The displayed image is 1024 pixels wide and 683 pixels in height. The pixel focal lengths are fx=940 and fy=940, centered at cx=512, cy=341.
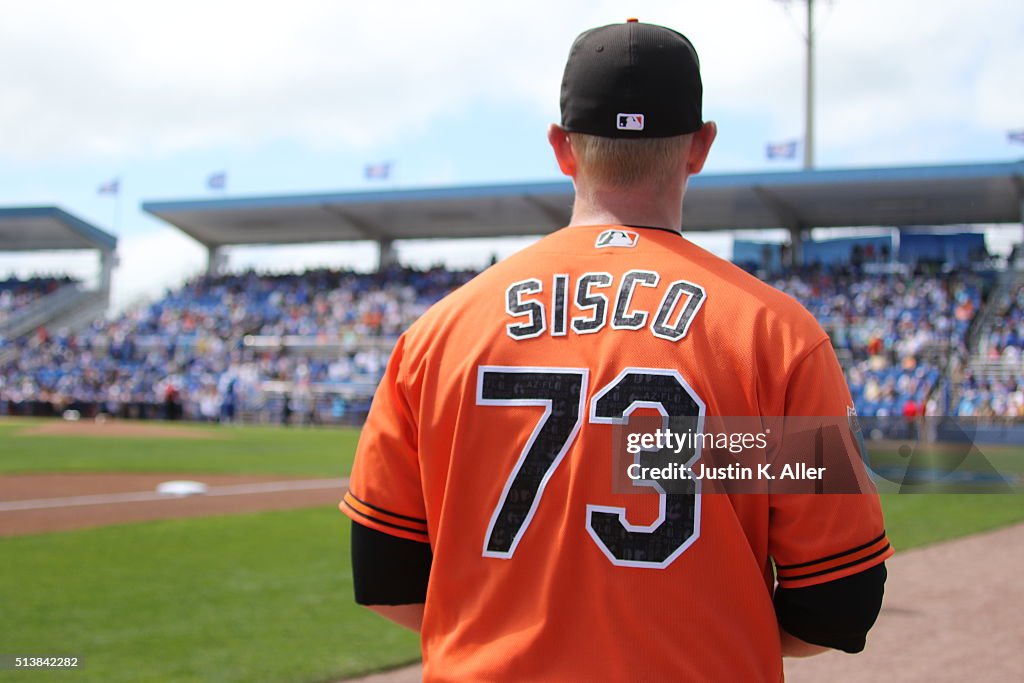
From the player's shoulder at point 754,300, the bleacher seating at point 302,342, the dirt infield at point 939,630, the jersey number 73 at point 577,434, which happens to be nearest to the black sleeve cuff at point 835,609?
the jersey number 73 at point 577,434

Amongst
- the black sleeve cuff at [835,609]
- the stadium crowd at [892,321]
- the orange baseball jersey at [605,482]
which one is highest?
the stadium crowd at [892,321]

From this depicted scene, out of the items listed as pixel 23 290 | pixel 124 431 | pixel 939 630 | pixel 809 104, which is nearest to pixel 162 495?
pixel 939 630

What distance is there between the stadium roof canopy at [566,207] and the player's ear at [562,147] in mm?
29945

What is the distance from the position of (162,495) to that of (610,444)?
11.5m

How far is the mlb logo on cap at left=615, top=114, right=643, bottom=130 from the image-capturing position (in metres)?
1.70

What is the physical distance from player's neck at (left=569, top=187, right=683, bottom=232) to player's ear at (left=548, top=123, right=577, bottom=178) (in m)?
0.09

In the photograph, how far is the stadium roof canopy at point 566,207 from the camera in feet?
101

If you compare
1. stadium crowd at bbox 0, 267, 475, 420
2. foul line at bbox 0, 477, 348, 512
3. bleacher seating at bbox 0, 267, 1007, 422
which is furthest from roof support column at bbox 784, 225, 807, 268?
foul line at bbox 0, 477, 348, 512

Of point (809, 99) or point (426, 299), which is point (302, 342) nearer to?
point (426, 299)

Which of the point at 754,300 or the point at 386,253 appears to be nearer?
the point at 754,300

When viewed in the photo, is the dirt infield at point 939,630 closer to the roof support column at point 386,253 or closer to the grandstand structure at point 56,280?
the roof support column at point 386,253

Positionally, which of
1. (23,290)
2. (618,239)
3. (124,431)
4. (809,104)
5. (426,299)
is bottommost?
(124,431)

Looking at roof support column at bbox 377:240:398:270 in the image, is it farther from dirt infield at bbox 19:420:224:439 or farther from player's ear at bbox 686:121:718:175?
player's ear at bbox 686:121:718:175

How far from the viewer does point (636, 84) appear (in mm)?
1690
